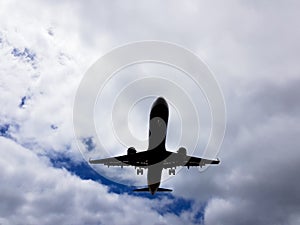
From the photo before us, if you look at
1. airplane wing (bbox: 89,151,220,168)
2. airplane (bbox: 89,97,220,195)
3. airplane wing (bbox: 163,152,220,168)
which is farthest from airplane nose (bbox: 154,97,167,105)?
Answer: airplane wing (bbox: 163,152,220,168)

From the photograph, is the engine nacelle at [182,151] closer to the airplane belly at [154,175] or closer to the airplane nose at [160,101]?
the airplane belly at [154,175]

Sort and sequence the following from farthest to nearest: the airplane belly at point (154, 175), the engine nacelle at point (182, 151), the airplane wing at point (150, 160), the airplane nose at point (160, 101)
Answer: the airplane belly at point (154, 175), the engine nacelle at point (182, 151), the airplane wing at point (150, 160), the airplane nose at point (160, 101)

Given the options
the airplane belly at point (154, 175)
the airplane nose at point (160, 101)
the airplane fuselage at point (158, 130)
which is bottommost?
the airplane belly at point (154, 175)

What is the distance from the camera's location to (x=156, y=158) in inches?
3593

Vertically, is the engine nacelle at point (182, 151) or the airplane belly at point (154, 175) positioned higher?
the engine nacelle at point (182, 151)

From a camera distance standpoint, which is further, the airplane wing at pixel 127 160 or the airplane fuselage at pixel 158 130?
the airplane wing at pixel 127 160

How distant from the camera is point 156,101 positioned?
8462 cm

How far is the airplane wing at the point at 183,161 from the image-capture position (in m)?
93.6

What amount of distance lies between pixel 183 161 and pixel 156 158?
7375mm

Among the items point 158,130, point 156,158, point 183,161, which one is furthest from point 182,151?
point 158,130

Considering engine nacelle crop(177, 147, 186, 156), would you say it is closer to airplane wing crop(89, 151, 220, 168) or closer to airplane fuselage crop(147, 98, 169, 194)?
airplane wing crop(89, 151, 220, 168)

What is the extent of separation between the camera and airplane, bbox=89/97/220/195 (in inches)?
3322

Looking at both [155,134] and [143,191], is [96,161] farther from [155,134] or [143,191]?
[155,134]

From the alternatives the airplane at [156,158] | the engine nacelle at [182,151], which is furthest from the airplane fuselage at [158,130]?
the engine nacelle at [182,151]
